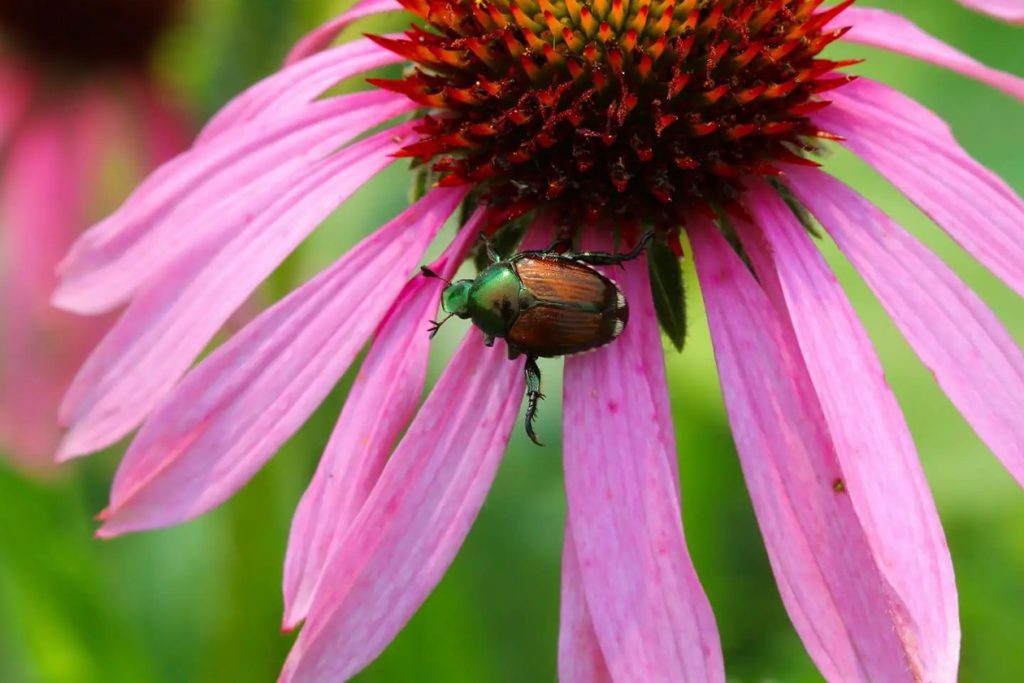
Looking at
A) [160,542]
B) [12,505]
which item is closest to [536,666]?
[160,542]

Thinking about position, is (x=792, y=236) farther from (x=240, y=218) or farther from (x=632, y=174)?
(x=240, y=218)

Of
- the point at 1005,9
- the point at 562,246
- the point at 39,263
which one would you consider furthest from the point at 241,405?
the point at 39,263

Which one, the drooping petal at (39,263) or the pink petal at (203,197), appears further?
the drooping petal at (39,263)

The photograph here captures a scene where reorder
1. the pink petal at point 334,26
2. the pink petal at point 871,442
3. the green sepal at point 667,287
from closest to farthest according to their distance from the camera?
the pink petal at point 871,442
the green sepal at point 667,287
the pink petal at point 334,26

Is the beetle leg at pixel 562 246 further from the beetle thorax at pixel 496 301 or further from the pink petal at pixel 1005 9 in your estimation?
the pink petal at pixel 1005 9

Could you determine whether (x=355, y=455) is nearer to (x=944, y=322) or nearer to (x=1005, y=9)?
(x=944, y=322)

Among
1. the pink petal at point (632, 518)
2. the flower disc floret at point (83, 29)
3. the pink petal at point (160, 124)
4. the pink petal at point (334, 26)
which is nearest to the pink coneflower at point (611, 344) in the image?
the pink petal at point (632, 518)
